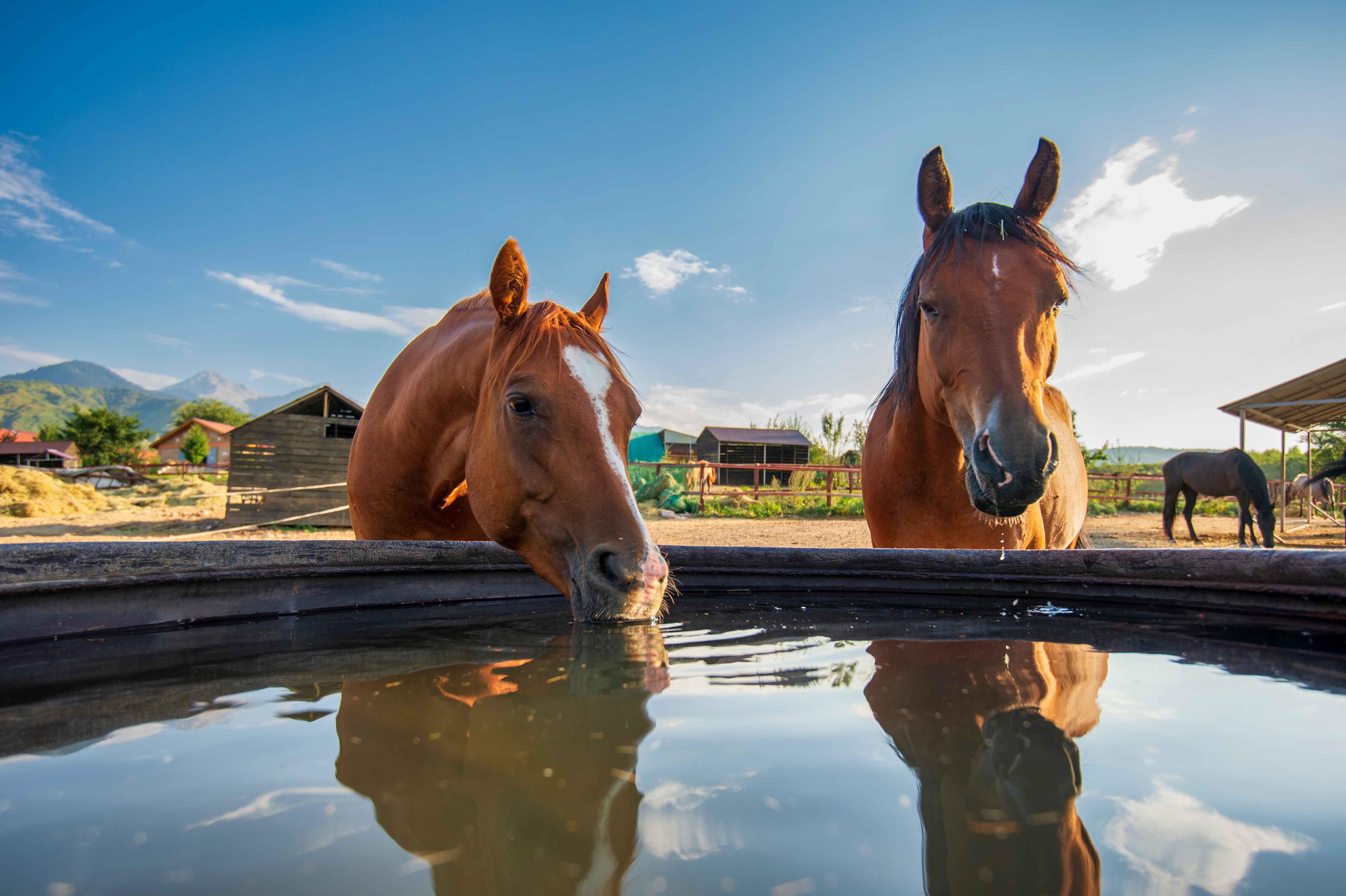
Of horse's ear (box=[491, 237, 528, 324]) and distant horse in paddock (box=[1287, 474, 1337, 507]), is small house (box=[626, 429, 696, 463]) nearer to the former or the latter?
horse's ear (box=[491, 237, 528, 324])

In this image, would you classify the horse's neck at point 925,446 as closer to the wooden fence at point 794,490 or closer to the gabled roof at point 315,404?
the wooden fence at point 794,490

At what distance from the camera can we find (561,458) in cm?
176

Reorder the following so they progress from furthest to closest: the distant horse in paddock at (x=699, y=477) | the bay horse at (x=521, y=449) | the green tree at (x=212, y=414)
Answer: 1. the green tree at (x=212, y=414)
2. the distant horse in paddock at (x=699, y=477)
3. the bay horse at (x=521, y=449)

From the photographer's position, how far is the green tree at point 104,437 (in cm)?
3556

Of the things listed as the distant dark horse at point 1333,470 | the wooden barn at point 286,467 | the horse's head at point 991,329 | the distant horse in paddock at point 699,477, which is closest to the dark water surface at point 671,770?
the horse's head at point 991,329

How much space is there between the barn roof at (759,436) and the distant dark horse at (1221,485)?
56.8ft

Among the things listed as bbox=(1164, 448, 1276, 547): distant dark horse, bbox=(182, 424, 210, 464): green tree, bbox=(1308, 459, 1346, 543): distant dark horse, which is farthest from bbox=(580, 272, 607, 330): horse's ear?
bbox=(182, 424, 210, 464): green tree

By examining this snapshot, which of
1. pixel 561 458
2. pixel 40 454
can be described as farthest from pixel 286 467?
pixel 40 454

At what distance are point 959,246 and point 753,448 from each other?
30.7m

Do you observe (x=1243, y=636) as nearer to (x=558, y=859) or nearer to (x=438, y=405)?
(x=558, y=859)

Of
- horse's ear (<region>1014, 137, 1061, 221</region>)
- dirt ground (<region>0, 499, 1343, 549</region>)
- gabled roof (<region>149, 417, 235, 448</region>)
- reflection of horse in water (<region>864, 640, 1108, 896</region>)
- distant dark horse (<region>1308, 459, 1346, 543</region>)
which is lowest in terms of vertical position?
dirt ground (<region>0, 499, 1343, 549</region>)

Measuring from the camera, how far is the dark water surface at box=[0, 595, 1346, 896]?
0.62m

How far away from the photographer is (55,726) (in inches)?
39.5

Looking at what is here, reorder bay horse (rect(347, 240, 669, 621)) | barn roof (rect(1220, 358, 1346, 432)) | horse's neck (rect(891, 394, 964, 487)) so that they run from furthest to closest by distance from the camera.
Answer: barn roof (rect(1220, 358, 1346, 432)) < horse's neck (rect(891, 394, 964, 487)) < bay horse (rect(347, 240, 669, 621))
